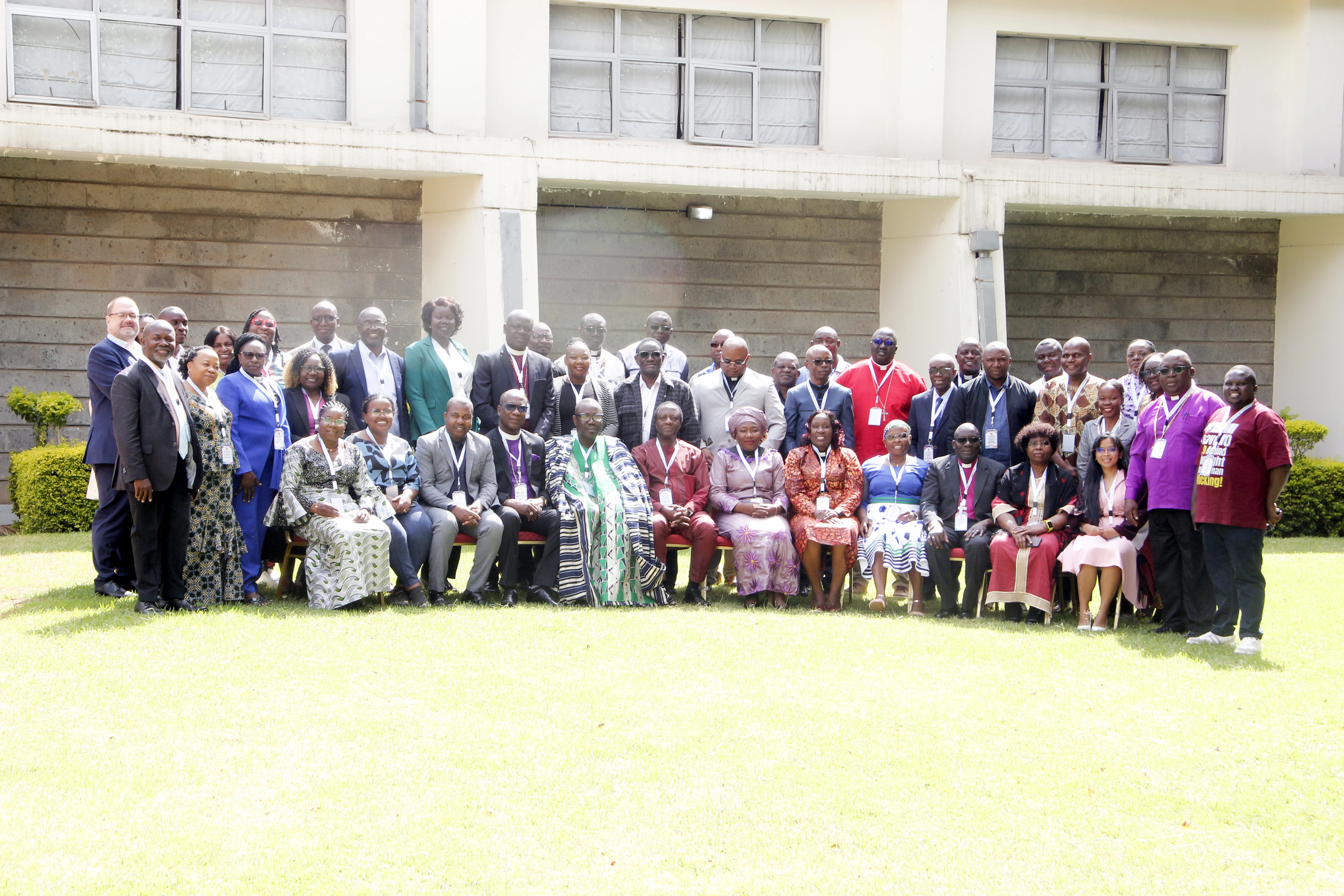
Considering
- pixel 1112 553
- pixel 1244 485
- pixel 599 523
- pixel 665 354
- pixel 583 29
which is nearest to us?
pixel 1244 485

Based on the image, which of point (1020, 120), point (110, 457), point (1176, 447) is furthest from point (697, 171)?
point (110, 457)

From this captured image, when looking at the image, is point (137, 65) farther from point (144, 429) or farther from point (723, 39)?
point (144, 429)

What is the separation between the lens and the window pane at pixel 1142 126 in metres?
15.5

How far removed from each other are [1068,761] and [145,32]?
37.1 ft

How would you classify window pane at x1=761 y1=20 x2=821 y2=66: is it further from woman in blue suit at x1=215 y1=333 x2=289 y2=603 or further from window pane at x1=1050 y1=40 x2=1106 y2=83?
woman in blue suit at x1=215 y1=333 x2=289 y2=603

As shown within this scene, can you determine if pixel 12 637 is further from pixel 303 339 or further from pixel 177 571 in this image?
pixel 303 339

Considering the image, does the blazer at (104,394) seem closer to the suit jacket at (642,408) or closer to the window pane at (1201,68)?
the suit jacket at (642,408)

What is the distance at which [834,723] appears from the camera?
5867mm

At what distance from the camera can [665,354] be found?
32.4ft

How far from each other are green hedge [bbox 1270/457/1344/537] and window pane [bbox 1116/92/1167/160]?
424 cm

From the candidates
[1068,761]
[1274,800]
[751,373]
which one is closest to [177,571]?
[751,373]

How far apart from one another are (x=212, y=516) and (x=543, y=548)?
2.27 metres

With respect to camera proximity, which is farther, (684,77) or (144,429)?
(684,77)

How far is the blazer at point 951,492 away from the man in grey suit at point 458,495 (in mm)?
3058
